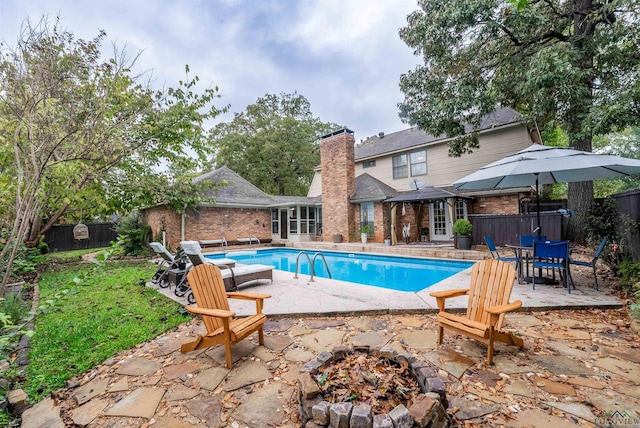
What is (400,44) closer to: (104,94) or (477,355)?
(104,94)

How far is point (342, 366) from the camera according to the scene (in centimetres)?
221

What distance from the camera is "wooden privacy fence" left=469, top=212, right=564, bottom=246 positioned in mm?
8781

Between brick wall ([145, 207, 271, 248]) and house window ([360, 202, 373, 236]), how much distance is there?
6247 millimetres

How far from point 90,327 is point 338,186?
41.0 feet

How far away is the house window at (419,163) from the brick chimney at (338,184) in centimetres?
323

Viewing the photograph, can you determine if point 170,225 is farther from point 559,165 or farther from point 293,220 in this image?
point 559,165

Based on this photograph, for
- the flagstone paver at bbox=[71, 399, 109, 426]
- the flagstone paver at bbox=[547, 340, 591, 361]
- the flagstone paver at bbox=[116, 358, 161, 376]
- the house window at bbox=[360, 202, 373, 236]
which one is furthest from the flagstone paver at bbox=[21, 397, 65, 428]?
the house window at bbox=[360, 202, 373, 236]

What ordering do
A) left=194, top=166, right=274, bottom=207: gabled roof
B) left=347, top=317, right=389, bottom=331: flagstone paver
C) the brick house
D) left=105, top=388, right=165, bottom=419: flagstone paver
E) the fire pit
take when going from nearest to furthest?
the fire pit → left=105, top=388, right=165, bottom=419: flagstone paver → left=347, top=317, right=389, bottom=331: flagstone paver → the brick house → left=194, top=166, right=274, bottom=207: gabled roof

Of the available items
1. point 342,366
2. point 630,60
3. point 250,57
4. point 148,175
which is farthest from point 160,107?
point 630,60

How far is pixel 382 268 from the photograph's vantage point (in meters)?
9.45

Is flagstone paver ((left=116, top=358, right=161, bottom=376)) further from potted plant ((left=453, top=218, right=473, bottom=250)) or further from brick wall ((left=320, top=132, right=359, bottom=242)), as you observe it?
brick wall ((left=320, top=132, right=359, bottom=242))

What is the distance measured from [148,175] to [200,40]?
406 cm

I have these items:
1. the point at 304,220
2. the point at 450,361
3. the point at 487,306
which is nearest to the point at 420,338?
the point at 450,361

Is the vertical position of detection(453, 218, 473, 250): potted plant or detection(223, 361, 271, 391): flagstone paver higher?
detection(453, 218, 473, 250): potted plant
